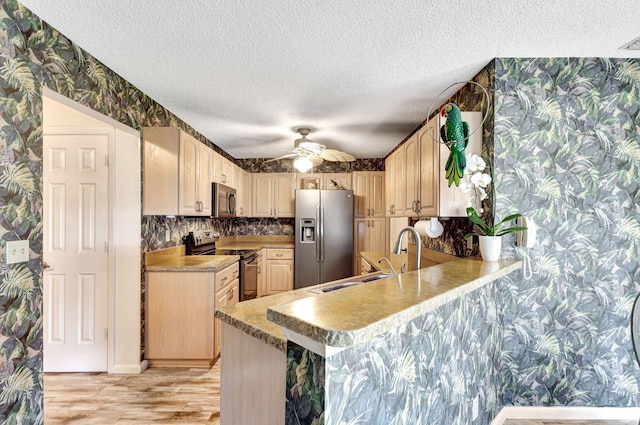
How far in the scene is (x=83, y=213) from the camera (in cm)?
266

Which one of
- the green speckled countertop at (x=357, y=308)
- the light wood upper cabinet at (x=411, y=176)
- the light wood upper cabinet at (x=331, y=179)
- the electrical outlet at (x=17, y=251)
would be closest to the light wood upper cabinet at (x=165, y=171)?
the electrical outlet at (x=17, y=251)

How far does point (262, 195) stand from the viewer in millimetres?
5273

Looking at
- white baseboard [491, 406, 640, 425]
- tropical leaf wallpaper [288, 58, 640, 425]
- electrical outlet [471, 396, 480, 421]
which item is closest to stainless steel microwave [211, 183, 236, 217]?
tropical leaf wallpaper [288, 58, 640, 425]

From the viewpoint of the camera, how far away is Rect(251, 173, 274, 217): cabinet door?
207 inches

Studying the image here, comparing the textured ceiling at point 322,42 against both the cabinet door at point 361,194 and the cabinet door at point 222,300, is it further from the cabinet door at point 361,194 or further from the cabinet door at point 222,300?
the cabinet door at point 361,194

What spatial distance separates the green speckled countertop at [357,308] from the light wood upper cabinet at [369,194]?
345 centimetres

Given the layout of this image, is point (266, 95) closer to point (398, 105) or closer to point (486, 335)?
point (398, 105)

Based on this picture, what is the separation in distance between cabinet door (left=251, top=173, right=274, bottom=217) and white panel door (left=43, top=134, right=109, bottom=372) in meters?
2.71

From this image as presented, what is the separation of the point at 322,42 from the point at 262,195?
3658mm

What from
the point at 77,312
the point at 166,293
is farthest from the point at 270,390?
the point at 77,312

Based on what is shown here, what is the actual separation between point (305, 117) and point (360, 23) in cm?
157

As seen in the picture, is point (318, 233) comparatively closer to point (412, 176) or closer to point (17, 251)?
point (412, 176)

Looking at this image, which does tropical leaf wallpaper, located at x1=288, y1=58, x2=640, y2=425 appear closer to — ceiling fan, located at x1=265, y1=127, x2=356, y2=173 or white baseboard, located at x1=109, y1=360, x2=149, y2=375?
ceiling fan, located at x1=265, y1=127, x2=356, y2=173

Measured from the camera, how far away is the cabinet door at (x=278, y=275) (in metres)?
4.89
